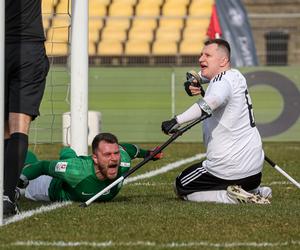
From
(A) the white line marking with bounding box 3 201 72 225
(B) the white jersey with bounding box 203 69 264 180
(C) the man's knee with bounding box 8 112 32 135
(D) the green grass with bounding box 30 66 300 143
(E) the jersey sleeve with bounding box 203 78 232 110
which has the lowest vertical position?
(D) the green grass with bounding box 30 66 300 143

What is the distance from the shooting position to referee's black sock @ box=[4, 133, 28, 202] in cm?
743

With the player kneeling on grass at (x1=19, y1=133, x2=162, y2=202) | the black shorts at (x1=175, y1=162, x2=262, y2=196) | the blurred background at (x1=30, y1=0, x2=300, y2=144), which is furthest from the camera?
the blurred background at (x1=30, y1=0, x2=300, y2=144)

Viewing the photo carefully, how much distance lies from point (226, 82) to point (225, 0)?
50.1 ft

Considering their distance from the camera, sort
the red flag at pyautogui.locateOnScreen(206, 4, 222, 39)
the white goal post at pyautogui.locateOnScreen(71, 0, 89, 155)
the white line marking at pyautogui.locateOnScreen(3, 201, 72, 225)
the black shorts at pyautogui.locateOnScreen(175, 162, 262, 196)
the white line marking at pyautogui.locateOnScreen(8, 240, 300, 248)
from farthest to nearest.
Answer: the red flag at pyautogui.locateOnScreen(206, 4, 222, 39) < the white goal post at pyautogui.locateOnScreen(71, 0, 89, 155) < the black shorts at pyautogui.locateOnScreen(175, 162, 262, 196) < the white line marking at pyautogui.locateOnScreen(3, 201, 72, 225) < the white line marking at pyautogui.locateOnScreen(8, 240, 300, 248)

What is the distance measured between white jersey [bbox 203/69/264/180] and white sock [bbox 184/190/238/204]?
155 mm

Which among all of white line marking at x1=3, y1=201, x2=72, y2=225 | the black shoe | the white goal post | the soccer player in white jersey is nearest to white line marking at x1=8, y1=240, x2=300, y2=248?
white line marking at x1=3, y1=201, x2=72, y2=225

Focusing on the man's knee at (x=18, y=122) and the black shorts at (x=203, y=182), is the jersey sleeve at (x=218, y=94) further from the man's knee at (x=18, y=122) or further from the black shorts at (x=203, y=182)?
the man's knee at (x=18, y=122)

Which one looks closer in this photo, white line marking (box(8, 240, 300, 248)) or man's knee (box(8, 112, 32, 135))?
white line marking (box(8, 240, 300, 248))

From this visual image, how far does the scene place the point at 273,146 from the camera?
1745 centimetres

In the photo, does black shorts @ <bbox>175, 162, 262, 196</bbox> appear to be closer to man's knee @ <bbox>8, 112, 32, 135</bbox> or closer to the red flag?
man's knee @ <bbox>8, 112, 32, 135</bbox>

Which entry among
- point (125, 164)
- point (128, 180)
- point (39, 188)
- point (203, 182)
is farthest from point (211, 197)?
point (128, 180)

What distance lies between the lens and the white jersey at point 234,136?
8695 mm

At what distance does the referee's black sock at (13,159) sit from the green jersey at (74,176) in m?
0.95

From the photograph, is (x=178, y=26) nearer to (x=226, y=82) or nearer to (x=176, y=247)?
(x=226, y=82)
